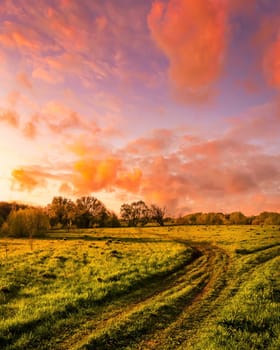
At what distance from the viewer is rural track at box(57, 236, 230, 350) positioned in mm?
11656

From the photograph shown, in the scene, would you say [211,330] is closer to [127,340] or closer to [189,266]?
[127,340]

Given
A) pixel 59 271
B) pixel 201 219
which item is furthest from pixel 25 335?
pixel 201 219

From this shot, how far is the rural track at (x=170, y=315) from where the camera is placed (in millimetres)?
11656

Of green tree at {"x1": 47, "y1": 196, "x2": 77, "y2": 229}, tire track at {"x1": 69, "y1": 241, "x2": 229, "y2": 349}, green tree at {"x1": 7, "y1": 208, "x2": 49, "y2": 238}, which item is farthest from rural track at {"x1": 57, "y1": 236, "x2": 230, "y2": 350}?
green tree at {"x1": 47, "y1": 196, "x2": 77, "y2": 229}

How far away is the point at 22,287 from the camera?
20844 millimetres

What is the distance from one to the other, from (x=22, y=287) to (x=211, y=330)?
14.0 m

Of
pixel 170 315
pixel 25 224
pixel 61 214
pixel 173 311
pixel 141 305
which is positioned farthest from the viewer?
pixel 61 214

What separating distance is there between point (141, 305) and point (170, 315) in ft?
7.53

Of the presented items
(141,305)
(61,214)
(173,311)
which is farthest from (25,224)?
(173,311)

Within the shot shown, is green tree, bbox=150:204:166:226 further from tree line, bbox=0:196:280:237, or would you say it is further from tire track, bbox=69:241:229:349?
tire track, bbox=69:241:229:349

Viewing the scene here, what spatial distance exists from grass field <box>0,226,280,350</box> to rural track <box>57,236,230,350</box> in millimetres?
42

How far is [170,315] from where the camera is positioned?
14.6 m

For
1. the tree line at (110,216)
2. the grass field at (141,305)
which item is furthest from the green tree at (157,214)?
the grass field at (141,305)

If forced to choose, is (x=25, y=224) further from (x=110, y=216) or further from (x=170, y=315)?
(x=170, y=315)
